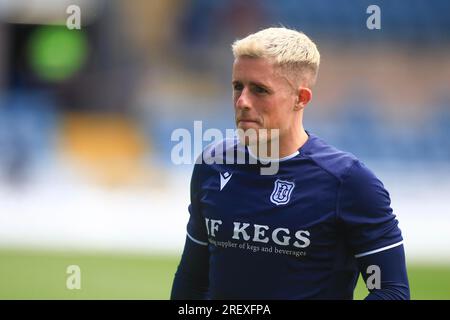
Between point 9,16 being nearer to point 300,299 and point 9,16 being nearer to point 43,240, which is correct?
point 43,240

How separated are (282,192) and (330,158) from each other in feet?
0.81

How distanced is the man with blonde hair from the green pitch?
4.96 metres

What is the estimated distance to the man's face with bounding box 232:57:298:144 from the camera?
3.36 metres

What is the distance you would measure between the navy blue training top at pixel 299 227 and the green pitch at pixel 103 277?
4946 mm

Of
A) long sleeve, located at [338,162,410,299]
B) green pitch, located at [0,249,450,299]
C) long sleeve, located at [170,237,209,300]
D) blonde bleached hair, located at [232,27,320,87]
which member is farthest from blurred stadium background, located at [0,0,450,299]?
long sleeve, located at [338,162,410,299]

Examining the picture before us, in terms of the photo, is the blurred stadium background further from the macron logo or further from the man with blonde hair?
the man with blonde hair

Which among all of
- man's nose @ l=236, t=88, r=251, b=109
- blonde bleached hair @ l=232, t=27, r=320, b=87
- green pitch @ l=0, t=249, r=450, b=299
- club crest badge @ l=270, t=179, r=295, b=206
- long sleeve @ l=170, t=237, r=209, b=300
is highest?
blonde bleached hair @ l=232, t=27, r=320, b=87

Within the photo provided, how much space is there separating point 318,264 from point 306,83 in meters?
0.77

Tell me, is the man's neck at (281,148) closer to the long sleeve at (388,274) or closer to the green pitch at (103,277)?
the long sleeve at (388,274)

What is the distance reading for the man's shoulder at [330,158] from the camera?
334 centimetres

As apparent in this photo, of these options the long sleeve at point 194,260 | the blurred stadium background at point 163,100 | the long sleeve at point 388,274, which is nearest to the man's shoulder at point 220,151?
the long sleeve at point 194,260

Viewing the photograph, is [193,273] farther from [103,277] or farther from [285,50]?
[103,277]
